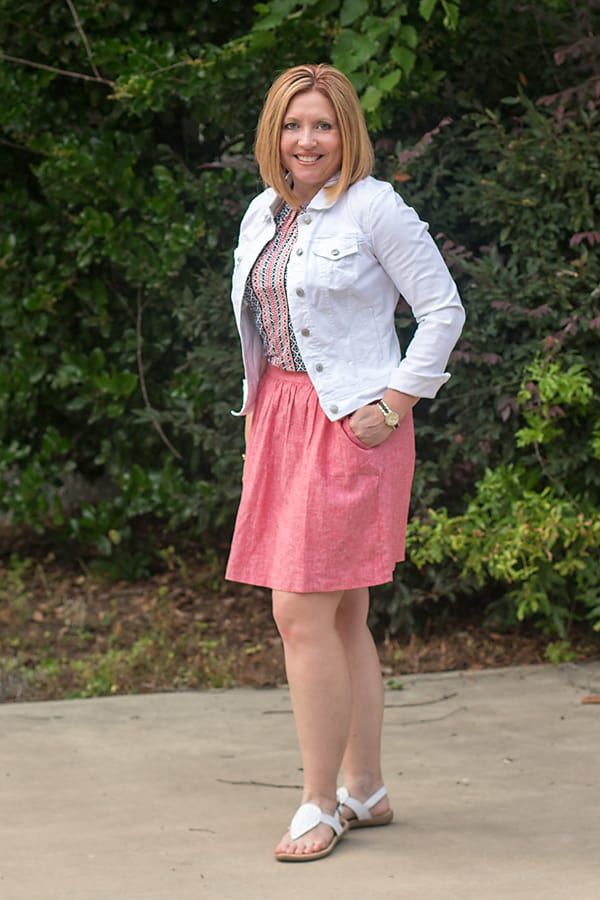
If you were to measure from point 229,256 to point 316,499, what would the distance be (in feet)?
7.60

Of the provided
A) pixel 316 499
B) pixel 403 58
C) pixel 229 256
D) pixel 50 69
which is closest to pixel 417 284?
pixel 316 499

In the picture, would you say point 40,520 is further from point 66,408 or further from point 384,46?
point 384,46

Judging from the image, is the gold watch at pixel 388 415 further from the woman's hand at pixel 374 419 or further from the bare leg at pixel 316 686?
the bare leg at pixel 316 686

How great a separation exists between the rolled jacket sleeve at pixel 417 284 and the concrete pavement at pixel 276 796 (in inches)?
43.0

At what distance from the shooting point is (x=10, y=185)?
18.9ft

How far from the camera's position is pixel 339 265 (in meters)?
2.88

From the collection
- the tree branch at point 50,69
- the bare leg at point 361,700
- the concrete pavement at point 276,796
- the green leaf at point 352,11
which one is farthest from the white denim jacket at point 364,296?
the tree branch at point 50,69

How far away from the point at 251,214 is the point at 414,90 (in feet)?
6.32

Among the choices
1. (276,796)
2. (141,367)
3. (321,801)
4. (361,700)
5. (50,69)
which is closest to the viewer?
(321,801)

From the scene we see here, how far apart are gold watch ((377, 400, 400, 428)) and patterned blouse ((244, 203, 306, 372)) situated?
22 centimetres

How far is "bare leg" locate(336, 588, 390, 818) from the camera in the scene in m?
3.19

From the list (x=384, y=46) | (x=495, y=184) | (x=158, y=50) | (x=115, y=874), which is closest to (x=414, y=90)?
(x=384, y=46)

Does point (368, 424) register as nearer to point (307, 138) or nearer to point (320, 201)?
point (320, 201)

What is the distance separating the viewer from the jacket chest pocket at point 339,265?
2881 mm
